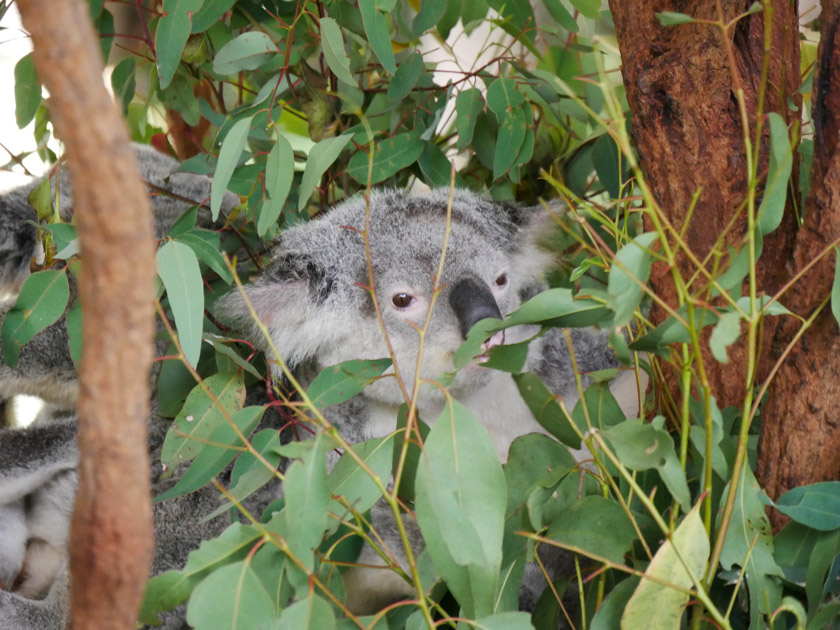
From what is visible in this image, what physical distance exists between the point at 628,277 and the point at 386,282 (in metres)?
0.80

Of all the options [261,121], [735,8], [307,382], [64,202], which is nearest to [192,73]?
[261,121]

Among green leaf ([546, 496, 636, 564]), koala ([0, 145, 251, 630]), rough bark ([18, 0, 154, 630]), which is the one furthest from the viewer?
koala ([0, 145, 251, 630])

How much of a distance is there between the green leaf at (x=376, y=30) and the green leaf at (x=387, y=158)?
27 centimetres

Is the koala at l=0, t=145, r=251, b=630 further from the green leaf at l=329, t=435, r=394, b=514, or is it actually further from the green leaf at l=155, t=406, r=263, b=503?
the green leaf at l=329, t=435, r=394, b=514

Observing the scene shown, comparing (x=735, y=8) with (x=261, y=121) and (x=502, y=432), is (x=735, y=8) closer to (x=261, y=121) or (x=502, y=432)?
(x=261, y=121)

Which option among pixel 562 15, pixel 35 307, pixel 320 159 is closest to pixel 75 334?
pixel 35 307

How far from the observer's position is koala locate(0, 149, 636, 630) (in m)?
1.62

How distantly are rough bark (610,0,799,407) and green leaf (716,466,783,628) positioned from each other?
0.20 metres

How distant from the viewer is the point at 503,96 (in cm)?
161

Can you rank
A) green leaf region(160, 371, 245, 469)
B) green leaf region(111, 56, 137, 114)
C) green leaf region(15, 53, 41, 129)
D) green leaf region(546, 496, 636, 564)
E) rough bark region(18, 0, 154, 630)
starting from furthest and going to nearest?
green leaf region(111, 56, 137, 114) < green leaf region(15, 53, 41, 129) < green leaf region(160, 371, 245, 469) < green leaf region(546, 496, 636, 564) < rough bark region(18, 0, 154, 630)

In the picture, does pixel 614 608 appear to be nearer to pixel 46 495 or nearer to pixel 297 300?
pixel 297 300

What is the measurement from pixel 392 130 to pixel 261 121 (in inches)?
12.1

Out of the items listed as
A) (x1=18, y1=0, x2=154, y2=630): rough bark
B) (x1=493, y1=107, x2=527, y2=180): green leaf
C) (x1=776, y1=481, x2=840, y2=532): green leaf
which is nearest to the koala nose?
(x1=493, y1=107, x2=527, y2=180): green leaf

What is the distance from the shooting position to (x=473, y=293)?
153cm
